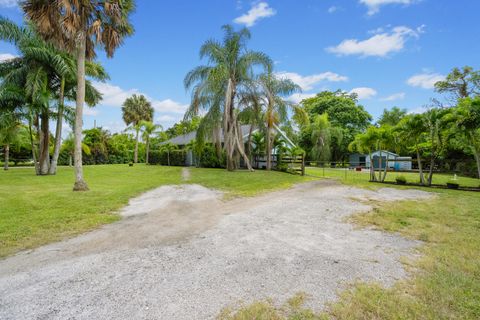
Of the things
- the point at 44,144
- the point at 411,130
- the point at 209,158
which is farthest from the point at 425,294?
the point at 44,144

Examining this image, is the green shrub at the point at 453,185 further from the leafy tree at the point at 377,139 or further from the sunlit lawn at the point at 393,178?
the leafy tree at the point at 377,139

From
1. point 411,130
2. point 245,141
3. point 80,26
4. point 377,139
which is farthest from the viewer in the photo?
point 245,141

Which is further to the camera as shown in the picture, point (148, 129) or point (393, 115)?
point (393, 115)

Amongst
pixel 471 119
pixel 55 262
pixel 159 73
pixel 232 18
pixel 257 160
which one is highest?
pixel 232 18

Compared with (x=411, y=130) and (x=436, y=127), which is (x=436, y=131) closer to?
(x=436, y=127)

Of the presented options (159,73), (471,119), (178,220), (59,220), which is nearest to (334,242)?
(178,220)

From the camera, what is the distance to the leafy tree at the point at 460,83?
24094mm

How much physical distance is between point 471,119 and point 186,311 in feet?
41.9

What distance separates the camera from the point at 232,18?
15.8m

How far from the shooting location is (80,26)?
8.30m

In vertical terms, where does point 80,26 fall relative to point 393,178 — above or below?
above

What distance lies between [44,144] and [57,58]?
5.48m

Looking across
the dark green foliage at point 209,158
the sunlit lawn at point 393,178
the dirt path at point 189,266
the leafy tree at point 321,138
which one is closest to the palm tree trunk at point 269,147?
the sunlit lawn at point 393,178

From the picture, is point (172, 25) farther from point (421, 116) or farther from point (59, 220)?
point (421, 116)
